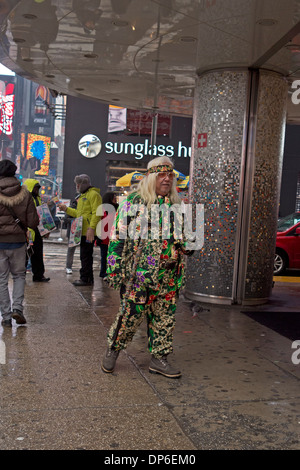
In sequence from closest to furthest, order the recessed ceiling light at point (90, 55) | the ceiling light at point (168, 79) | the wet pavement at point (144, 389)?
1. the wet pavement at point (144, 389)
2. the recessed ceiling light at point (90, 55)
3. the ceiling light at point (168, 79)

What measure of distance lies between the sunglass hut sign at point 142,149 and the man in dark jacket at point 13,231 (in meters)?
20.5

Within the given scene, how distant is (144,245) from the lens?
4.26m

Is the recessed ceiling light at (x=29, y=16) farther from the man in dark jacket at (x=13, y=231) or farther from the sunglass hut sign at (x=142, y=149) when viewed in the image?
the sunglass hut sign at (x=142, y=149)

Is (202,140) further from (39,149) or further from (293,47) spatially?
(39,149)

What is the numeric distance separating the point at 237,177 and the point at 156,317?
375 cm

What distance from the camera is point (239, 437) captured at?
131 inches

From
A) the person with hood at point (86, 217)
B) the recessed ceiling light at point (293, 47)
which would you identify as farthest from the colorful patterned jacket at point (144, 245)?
the person with hood at point (86, 217)

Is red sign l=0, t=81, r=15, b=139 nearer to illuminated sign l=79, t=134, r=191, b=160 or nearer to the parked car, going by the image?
illuminated sign l=79, t=134, r=191, b=160

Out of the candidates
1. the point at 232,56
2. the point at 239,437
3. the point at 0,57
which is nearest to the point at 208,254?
the point at 232,56

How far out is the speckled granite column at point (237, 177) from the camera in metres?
7.56

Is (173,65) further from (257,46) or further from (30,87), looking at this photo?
(30,87)

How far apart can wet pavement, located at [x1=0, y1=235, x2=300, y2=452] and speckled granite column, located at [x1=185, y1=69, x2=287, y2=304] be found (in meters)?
1.04

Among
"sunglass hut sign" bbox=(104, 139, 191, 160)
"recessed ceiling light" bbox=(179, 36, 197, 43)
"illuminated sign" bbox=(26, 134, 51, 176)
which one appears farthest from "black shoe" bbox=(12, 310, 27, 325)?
"illuminated sign" bbox=(26, 134, 51, 176)

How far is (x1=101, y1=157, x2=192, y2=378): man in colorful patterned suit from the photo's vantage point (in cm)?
425
